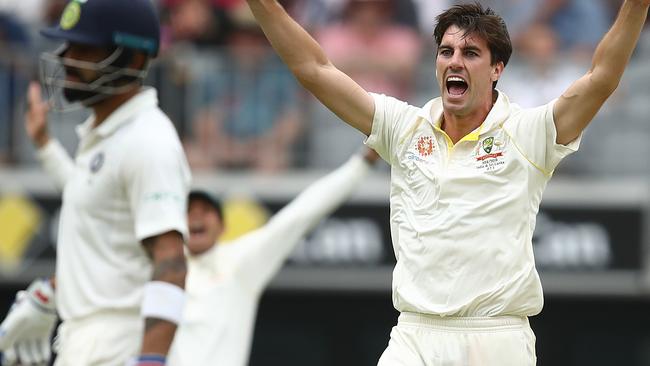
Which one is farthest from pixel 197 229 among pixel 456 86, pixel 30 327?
pixel 456 86

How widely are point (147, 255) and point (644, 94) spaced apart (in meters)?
7.43

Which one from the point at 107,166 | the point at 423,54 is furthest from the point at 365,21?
the point at 107,166

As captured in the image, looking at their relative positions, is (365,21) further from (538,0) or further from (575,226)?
(575,226)

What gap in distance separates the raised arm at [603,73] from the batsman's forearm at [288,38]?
101 cm

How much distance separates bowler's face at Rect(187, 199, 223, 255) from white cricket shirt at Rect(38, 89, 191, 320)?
97.2 inches

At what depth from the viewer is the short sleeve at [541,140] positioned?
579 centimetres

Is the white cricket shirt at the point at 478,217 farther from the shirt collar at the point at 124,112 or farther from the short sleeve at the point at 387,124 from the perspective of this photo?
the shirt collar at the point at 124,112

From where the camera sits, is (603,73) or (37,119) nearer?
(603,73)

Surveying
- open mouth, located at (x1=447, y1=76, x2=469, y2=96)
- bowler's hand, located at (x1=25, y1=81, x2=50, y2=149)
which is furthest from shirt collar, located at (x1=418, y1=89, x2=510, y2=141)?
bowler's hand, located at (x1=25, y1=81, x2=50, y2=149)

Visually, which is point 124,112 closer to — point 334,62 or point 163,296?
point 163,296

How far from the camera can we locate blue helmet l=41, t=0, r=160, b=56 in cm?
650

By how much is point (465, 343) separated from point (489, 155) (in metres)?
0.74

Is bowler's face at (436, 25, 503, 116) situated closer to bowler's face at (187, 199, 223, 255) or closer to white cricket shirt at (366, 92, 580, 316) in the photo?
white cricket shirt at (366, 92, 580, 316)

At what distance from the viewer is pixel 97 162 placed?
6.30 metres
